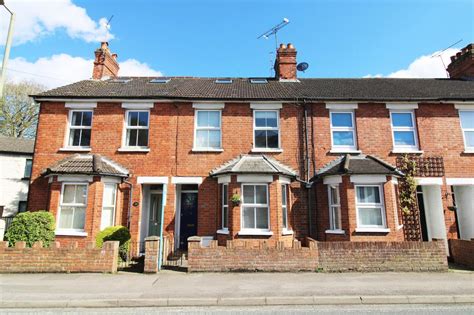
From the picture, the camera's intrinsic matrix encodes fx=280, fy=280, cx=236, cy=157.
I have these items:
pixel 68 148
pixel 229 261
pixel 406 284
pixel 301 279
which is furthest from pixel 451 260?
pixel 68 148

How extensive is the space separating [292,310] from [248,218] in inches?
199

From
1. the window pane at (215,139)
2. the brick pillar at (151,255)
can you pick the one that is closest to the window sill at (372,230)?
the window pane at (215,139)

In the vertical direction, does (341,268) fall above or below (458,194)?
below

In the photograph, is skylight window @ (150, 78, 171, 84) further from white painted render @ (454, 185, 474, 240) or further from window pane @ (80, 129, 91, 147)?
white painted render @ (454, 185, 474, 240)

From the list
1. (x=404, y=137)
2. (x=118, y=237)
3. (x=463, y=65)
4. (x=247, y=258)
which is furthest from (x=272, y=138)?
(x=463, y=65)

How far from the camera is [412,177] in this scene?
37.6ft

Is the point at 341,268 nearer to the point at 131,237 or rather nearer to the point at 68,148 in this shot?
the point at 131,237

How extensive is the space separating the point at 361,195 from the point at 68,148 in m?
12.2

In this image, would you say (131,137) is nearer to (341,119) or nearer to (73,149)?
(73,149)

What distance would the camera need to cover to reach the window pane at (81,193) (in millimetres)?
10820

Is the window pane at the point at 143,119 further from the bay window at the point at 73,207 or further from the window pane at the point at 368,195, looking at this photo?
the window pane at the point at 368,195

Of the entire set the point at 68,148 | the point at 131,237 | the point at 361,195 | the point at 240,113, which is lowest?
the point at 131,237

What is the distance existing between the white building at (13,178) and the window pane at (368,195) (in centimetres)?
2288

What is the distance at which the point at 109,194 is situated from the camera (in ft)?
36.7
